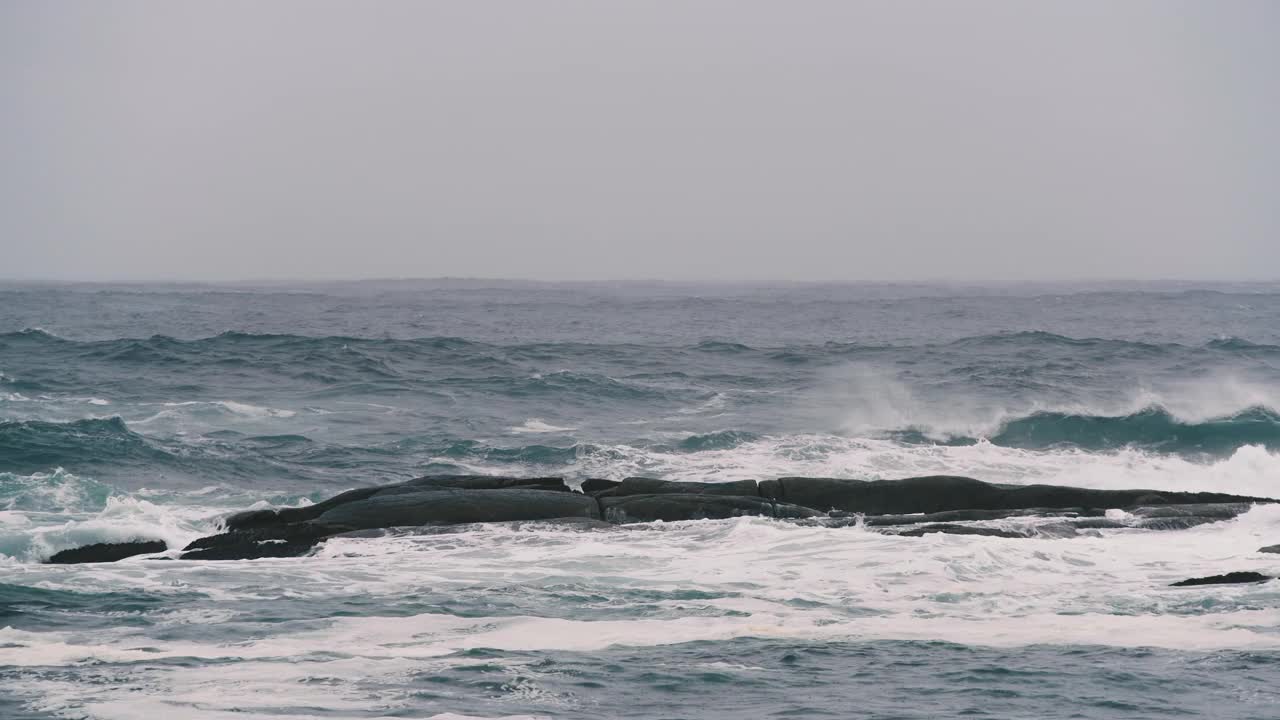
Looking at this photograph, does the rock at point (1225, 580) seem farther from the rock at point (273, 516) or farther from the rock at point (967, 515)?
the rock at point (273, 516)

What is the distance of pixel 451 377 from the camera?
3822 cm

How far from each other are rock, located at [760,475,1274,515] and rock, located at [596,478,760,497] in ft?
1.06

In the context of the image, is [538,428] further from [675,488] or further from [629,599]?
[629,599]

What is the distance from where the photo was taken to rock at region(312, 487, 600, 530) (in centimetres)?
1664

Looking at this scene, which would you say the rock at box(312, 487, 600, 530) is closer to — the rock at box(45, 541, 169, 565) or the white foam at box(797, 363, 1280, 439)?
the rock at box(45, 541, 169, 565)

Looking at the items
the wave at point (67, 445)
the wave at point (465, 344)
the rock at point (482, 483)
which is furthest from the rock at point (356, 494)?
the wave at point (465, 344)

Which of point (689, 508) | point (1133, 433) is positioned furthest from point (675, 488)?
point (1133, 433)

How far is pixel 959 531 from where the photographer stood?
1596 cm

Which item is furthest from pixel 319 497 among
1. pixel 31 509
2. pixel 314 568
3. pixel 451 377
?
pixel 451 377

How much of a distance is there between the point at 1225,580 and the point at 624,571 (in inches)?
275

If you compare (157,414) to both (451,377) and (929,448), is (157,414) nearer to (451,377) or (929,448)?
(451,377)

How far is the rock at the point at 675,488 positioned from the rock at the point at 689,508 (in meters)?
0.37

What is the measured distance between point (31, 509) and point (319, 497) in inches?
171

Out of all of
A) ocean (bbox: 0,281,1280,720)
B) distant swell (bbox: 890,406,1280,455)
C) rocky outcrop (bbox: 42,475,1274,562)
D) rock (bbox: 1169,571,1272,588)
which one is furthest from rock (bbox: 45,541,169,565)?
distant swell (bbox: 890,406,1280,455)
